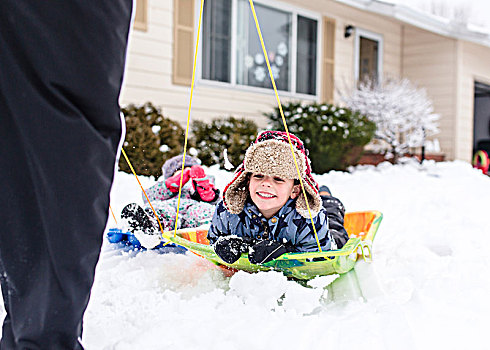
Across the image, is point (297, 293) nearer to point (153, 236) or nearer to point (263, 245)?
point (263, 245)

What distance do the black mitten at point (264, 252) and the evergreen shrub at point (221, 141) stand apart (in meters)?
3.90

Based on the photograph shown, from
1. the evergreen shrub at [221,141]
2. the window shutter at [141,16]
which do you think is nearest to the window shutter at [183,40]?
the window shutter at [141,16]

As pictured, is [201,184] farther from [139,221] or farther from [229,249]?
[229,249]

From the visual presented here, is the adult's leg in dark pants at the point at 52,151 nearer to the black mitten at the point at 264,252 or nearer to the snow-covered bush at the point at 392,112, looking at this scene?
the black mitten at the point at 264,252

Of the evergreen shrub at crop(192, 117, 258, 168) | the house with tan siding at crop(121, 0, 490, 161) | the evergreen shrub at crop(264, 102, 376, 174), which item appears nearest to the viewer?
the evergreen shrub at crop(192, 117, 258, 168)

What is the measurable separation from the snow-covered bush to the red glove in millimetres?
5911

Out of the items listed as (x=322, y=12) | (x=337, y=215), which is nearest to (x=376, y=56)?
(x=322, y=12)

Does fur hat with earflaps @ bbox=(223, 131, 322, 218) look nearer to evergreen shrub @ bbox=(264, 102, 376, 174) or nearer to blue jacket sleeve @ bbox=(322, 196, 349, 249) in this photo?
blue jacket sleeve @ bbox=(322, 196, 349, 249)

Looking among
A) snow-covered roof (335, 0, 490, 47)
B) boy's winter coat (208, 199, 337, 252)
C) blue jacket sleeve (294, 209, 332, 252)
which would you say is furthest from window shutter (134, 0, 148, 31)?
blue jacket sleeve (294, 209, 332, 252)

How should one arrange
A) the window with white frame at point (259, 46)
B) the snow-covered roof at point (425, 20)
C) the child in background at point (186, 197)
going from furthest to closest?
the snow-covered roof at point (425, 20) → the window with white frame at point (259, 46) → the child in background at point (186, 197)

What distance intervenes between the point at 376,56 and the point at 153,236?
8.57 metres

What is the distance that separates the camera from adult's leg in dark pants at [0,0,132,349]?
36.7 inches

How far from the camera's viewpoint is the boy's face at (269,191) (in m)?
2.14

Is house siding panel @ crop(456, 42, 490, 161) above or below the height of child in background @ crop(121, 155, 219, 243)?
above
